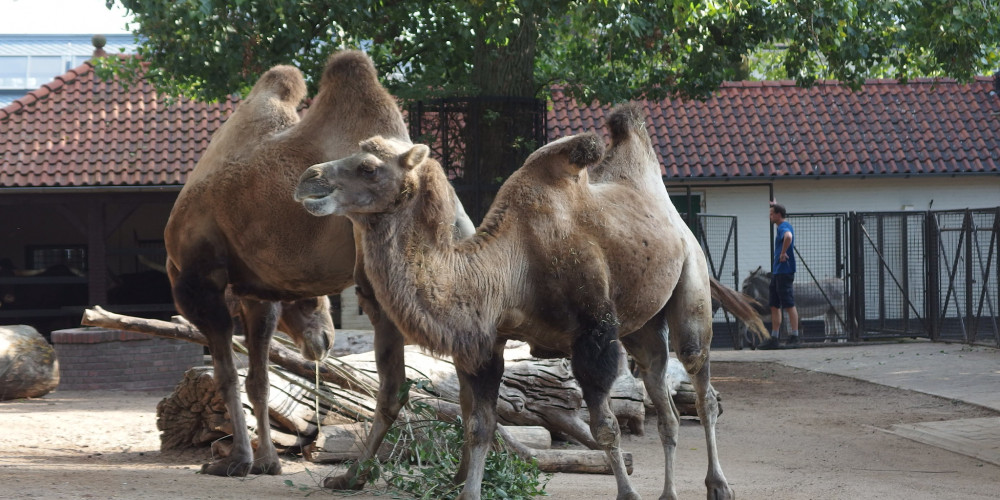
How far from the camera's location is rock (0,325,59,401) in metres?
12.7

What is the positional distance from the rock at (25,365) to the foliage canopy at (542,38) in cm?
355

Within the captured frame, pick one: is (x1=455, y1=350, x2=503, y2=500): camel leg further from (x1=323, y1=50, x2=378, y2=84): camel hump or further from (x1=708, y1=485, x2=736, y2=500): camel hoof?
(x1=323, y1=50, x2=378, y2=84): camel hump

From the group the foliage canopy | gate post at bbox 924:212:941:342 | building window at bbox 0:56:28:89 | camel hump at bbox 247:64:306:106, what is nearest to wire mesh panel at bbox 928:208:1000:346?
gate post at bbox 924:212:941:342

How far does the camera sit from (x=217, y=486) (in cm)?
612

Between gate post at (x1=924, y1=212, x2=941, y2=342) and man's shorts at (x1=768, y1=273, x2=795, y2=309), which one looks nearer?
gate post at (x1=924, y1=212, x2=941, y2=342)

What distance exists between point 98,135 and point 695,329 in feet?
51.6

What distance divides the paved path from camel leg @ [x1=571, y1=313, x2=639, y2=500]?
14.1 feet

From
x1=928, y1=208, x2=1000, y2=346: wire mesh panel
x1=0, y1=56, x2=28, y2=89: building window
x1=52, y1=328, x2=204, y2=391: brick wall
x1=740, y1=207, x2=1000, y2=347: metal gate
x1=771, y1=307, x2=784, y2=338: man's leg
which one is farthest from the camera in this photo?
x1=0, y1=56, x2=28, y2=89: building window

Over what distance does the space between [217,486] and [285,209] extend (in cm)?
157

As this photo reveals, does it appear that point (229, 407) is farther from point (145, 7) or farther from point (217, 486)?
point (145, 7)

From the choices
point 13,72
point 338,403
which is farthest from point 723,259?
point 13,72

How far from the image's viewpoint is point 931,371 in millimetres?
14312

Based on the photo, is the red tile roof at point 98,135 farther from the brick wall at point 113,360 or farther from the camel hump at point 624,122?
the camel hump at point 624,122

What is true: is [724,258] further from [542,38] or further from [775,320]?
[542,38]
